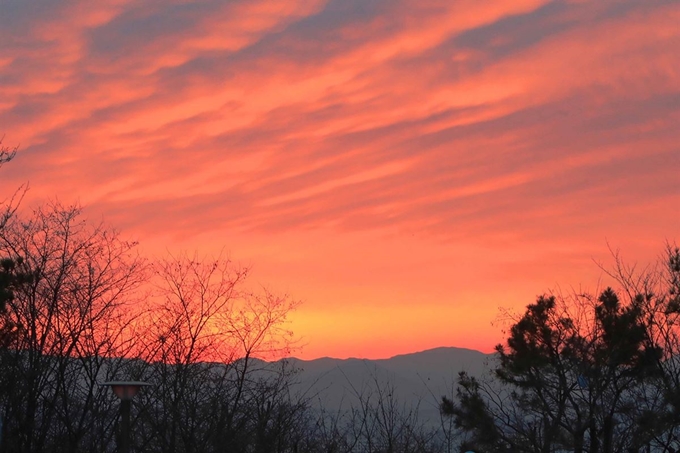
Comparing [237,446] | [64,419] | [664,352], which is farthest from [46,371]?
[664,352]

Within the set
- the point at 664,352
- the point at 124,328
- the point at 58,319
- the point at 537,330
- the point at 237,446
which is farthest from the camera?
the point at 537,330

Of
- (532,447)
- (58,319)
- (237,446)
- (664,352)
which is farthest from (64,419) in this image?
(664,352)

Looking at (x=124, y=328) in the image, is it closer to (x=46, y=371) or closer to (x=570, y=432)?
(x=46, y=371)

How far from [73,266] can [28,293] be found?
1.23 meters

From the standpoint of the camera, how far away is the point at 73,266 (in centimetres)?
1970

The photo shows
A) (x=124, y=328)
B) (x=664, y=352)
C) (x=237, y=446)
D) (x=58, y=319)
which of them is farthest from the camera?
(x=664, y=352)

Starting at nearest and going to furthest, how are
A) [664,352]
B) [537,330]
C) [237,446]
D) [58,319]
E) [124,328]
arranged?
[237,446] → [58,319] → [124,328] → [664,352] → [537,330]

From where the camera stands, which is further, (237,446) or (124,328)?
(124,328)

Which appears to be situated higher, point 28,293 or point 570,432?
point 28,293

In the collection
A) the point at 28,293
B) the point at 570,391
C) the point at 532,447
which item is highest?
the point at 28,293

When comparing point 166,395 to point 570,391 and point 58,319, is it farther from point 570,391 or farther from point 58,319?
point 570,391

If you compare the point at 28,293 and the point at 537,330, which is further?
the point at 537,330

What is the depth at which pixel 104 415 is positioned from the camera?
61.8 ft

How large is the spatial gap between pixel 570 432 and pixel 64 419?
1425cm
